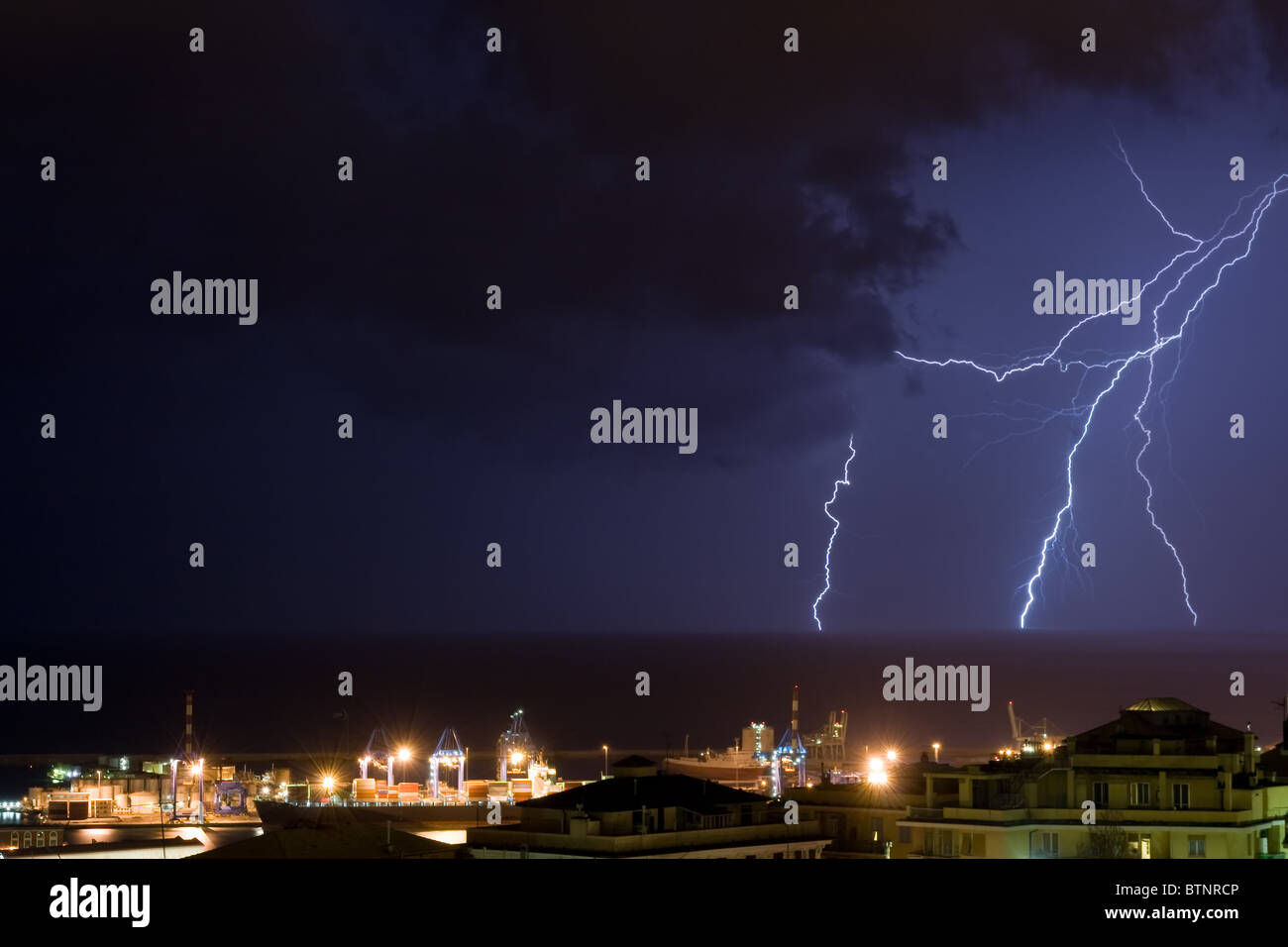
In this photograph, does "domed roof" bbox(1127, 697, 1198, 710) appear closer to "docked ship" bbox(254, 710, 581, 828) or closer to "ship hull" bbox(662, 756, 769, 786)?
"docked ship" bbox(254, 710, 581, 828)

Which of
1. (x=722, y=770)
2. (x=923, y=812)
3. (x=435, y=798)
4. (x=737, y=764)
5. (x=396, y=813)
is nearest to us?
(x=923, y=812)

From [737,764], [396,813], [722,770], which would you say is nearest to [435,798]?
[396,813]

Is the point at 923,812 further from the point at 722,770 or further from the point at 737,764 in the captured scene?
the point at 737,764

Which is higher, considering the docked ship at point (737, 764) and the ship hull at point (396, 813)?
the ship hull at point (396, 813)

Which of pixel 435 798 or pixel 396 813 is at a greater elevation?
pixel 396 813

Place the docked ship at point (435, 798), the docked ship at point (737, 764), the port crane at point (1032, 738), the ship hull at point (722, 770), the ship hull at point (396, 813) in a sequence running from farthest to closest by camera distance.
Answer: the ship hull at point (722, 770)
the docked ship at point (737, 764)
the docked ship at point (435, 798)
the ship hull at point (396, 813)
the port crane at point (1032, 738)

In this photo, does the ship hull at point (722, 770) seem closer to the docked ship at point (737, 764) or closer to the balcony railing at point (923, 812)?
the docked ship at point (737, 764)

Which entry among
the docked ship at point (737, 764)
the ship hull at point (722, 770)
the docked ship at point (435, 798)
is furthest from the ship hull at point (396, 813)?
the ship hull at point (722, 770)

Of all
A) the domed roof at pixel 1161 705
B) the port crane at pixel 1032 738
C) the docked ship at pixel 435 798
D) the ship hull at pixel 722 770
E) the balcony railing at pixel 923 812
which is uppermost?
the domed roof at pixel 1161 705

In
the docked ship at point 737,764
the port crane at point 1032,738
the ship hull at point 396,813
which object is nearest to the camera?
the port crane at point 1032,738

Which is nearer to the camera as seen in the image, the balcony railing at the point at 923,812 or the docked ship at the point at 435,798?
the balcony railing at the point at 923,812
